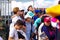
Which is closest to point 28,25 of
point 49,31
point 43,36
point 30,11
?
point 30,11

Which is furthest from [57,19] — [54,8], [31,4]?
[31,4]

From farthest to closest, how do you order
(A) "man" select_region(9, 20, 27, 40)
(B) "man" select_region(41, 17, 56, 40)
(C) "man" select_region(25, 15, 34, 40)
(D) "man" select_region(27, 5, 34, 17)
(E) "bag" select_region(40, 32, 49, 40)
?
(D) "man" select_region(27, 5, 34, 17) → (C) "man" select_region(25, 15, 34, 40) → (A) "man" select_region(9, 20, 27, 40) → (E) "bag" select_region(40, 32, 49, 40) → (B) "man" select_region(41, 17, 56, 40)

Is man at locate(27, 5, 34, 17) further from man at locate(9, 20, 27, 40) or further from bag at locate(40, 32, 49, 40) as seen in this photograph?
bag at locate(40, 32, 49, 40)

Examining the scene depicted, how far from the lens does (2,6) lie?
44.0ft

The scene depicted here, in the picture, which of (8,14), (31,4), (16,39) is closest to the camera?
(16,39)

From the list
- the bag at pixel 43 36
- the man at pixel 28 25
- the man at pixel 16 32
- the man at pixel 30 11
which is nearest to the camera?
the bag at pixel 43 36

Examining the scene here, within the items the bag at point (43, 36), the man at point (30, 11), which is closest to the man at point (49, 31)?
the bag at point (43, 36)

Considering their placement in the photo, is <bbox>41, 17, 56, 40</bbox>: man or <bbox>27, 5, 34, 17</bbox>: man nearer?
<bbox>41, 17, 56, 40</bbox>: man

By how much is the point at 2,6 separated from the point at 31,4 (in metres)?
1.79

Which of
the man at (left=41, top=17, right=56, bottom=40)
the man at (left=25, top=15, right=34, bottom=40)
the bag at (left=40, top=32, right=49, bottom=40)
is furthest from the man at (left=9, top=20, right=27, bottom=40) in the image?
the man at (left=25, top=15, right=34, bottom=40)

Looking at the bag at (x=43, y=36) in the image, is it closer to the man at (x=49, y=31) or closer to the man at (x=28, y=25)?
the man at (x=49, y=31)

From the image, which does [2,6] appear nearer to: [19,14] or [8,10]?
[8,10]

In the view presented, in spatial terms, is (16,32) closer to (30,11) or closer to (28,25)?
(28,25)

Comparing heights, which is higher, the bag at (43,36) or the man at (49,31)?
the man at (49,31)
